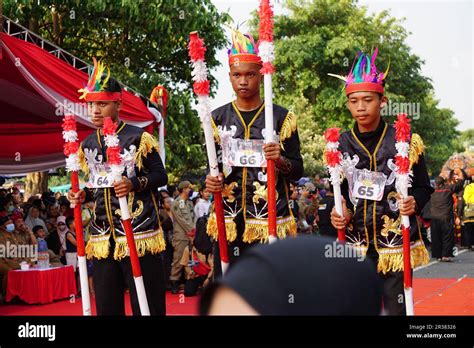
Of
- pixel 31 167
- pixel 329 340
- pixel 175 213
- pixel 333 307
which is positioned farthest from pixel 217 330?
pixel 31 167

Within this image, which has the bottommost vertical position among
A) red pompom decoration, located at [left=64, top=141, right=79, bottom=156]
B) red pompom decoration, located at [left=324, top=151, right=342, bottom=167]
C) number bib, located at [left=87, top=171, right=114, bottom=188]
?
number bib, located at [left=87, top=171, right=114, bottom=188]

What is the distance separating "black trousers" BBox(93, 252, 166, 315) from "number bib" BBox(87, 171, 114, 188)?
42 cm

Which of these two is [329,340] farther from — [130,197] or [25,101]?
[25,101]

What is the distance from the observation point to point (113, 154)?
443cm

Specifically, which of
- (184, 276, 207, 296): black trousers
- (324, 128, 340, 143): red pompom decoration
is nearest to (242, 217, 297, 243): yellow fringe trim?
(324, 128, 340, 143): red pompom decoration

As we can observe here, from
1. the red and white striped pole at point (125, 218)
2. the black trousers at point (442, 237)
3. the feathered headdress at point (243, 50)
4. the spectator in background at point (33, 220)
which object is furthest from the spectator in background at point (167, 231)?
the feathered headdress at point (243, 50)

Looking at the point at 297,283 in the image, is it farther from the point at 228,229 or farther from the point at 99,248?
the point at 99,248

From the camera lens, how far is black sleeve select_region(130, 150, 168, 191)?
467cm

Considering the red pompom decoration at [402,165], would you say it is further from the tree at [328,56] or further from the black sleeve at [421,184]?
the tree at [328,56]

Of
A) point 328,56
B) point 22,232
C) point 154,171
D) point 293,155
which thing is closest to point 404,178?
point 293,155

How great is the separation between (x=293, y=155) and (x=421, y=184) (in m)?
0.76

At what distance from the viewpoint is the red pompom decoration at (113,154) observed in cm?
443

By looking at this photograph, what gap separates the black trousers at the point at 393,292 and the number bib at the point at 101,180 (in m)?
1.60

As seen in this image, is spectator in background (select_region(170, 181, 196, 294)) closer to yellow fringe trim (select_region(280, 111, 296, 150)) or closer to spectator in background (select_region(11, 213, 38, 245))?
spectator in background (select_region(11, 213, 38, 245))
